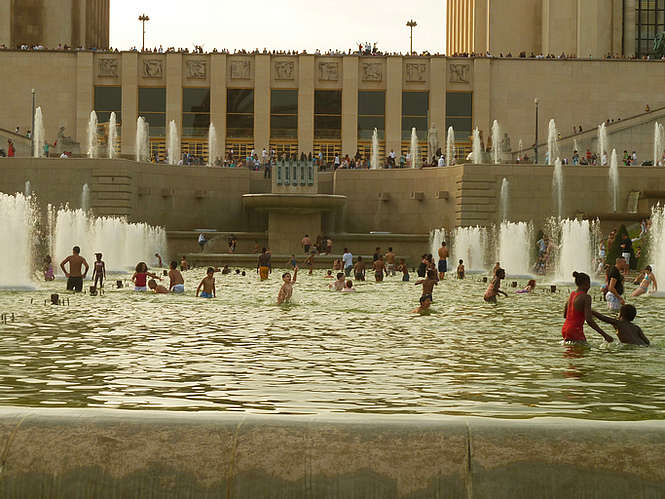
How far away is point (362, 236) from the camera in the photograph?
48.2 metres

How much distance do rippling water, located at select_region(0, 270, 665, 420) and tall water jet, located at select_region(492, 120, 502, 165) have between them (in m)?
34.1

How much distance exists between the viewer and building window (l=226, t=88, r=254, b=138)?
2685 inches

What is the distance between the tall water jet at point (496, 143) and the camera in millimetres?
55406

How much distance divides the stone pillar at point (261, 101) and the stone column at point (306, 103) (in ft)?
6.95

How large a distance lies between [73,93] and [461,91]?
2565 cm

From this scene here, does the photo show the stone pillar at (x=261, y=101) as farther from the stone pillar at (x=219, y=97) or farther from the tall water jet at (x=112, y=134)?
the tall water jet at (x=112, y=134)

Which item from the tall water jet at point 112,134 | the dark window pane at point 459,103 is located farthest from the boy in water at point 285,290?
the dark window pane at point 459,103

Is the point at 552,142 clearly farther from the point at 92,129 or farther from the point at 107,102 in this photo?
the point at 92,129

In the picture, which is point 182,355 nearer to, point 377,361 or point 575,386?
point 377,361

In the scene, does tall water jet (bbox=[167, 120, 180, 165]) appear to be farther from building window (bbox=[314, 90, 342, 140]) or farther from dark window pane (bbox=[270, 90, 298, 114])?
building window (bbox=[314, 90, 342, 140])

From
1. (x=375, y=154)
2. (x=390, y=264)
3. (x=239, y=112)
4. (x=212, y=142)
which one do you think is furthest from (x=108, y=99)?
(x=390, y=264)

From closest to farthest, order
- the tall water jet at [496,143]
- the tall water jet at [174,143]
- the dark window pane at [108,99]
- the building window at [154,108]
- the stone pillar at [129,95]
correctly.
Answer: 1. the tall water jet at [496,143]
2. the tall water jet at [174,143]
3. the stone pillar at [129,95]
4. the dark window pane at [108,99]
5. the building window at [154,108]

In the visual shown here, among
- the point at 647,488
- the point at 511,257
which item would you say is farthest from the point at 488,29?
the point at 647,488

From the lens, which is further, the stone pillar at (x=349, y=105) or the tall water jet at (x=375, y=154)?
the stone pillar at (x=349, y=105)
